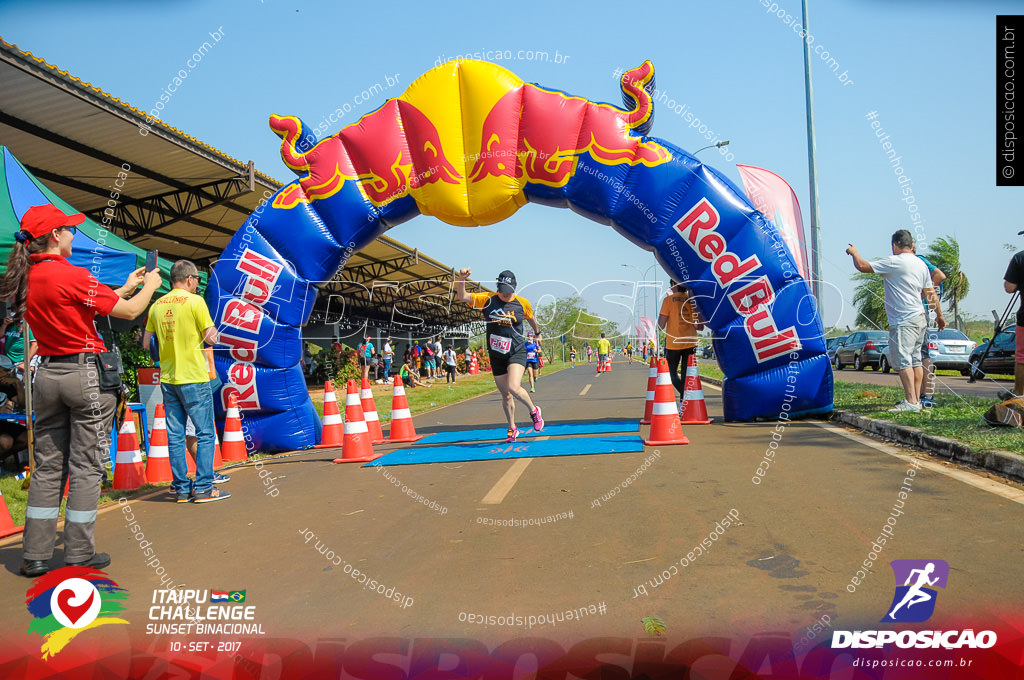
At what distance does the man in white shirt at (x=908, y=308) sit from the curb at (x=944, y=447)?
660 mm

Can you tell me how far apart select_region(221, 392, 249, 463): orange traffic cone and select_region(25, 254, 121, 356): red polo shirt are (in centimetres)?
491

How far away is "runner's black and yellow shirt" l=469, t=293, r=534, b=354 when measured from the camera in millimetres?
8641

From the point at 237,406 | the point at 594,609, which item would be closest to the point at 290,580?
the point at 594,609

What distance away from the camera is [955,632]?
109 inches

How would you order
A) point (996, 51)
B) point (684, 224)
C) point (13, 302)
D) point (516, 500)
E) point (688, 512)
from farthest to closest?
point (684, 224) → point (996, 51) → point (516, 500) → point (688, 512) → point (13, 302)

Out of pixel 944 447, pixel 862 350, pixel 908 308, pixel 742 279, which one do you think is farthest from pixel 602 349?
pixel 944 447

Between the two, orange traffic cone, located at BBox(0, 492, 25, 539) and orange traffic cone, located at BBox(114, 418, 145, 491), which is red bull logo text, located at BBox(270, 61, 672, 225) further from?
orange traffic cone, located at BBox(0, 492, 25, 539)

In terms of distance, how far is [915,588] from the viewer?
3227mm

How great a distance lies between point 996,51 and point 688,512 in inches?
190

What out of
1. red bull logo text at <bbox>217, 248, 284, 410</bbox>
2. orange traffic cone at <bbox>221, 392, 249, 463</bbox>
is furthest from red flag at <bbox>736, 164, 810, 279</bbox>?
orange traffic cone at <bbox>221, 392, 249, 463</bbox>

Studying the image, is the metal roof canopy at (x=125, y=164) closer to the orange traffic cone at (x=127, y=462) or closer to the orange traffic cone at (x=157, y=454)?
the orange traffic cone at (x=157, y=454)

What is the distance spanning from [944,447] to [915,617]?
4118 millimetres

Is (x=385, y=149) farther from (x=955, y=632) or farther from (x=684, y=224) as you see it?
(x=955, y=632)

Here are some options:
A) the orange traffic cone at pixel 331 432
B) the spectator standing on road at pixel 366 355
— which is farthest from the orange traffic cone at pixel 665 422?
the spectator standing on road at pixel 366 355
